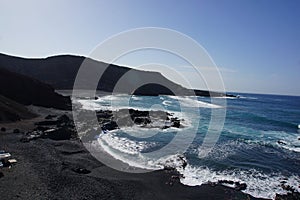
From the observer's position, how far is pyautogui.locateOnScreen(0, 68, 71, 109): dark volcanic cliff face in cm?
4425

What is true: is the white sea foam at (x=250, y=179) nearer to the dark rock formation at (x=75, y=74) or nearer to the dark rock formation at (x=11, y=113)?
the dark rock formation at (x=11, y=113)

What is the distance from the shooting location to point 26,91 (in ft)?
153

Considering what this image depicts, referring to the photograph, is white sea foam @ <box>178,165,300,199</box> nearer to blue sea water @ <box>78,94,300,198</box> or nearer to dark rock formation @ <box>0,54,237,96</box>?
blue sea water @ <box>78,94,300,198</box>

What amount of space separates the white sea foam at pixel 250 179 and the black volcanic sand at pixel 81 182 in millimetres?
954

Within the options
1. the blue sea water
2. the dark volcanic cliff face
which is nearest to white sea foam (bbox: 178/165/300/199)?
the blue sea water

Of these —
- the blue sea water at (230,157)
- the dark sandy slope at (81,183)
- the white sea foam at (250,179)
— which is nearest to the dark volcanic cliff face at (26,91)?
the blue sea water at (230,157)

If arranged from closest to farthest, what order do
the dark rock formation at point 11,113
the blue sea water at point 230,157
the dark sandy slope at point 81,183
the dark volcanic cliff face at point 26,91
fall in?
the dark sandy slope at point 81,183
the blue sea water at point 230,157
the dark rock formation at point 11,113
the dark volcanic cliff face at point 26,91

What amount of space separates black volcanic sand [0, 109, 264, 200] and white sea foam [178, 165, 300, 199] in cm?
95

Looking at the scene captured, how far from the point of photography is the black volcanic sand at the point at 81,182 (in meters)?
13.7

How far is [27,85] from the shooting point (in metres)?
47.5

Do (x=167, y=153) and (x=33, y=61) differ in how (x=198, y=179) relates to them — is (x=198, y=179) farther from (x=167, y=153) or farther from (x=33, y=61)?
(x=33, y=61)

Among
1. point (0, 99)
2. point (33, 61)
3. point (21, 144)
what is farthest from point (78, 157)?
point (33, 61)

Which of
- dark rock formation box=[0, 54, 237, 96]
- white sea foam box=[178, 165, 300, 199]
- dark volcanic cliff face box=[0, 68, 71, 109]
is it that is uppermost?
dark rock formation box=[0, 54, 237, 96]

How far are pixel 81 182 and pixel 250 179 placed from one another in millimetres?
11010
